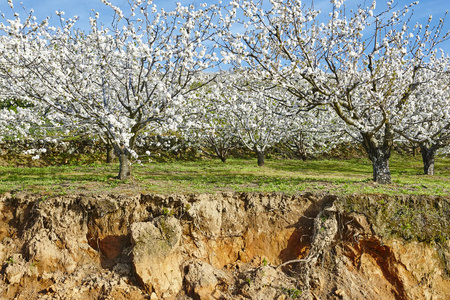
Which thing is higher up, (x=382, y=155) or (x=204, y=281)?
(x=382, y=155)

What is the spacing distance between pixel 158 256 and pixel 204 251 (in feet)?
4.63

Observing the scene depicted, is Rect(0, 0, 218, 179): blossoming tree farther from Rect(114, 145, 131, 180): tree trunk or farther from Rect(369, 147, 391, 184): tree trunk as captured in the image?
Rect(369, 147, 391, 184): tree trunk

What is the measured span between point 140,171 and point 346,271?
37.2ft

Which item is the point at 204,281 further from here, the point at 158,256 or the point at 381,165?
the point at 381,165

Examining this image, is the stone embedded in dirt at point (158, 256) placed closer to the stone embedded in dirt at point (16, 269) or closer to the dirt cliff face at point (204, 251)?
the dirt cliff face at point (204, 251)

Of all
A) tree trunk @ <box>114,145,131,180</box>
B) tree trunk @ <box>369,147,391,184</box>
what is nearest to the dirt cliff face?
tree trunk @ <box>114,145,131,180</box>

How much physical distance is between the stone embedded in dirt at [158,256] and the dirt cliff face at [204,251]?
28 millimetres

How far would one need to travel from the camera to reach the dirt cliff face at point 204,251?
31.4 ft

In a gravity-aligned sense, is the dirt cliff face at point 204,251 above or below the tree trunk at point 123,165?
below

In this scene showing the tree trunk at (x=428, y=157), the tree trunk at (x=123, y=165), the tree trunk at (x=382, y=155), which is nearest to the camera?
the tree trunk at (x=123, y=165)

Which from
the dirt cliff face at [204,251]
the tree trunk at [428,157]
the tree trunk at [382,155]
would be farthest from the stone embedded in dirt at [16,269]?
the tree trunk at [428,157]

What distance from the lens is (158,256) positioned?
9.71 meters

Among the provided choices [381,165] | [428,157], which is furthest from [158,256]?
[428,157]

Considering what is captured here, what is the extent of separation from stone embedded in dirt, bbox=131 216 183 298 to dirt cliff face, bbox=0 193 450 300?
0.09 ft
